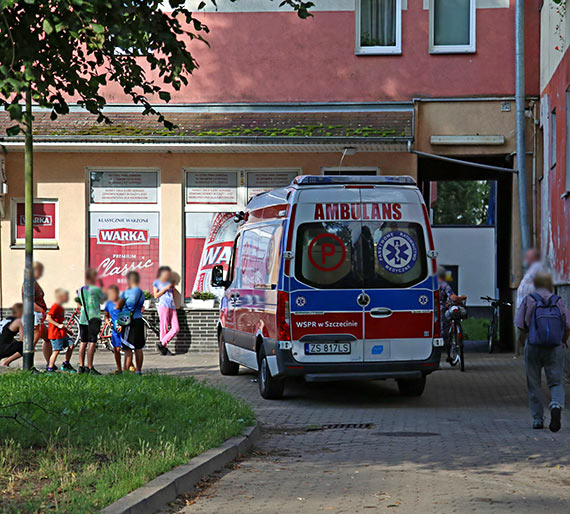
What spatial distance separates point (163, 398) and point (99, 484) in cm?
443

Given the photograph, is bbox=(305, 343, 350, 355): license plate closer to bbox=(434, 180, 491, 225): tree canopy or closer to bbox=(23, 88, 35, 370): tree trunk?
bbox=(23, 88, 35, 370): tree trunk

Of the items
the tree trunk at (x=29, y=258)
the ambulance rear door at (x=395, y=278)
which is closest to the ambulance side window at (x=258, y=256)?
the ambulance rear door at (x=395, y=278)

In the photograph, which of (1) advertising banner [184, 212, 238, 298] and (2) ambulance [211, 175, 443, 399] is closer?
(2) ambulance [211, 175, 443, 399]

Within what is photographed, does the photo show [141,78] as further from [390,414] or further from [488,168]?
[488,168]

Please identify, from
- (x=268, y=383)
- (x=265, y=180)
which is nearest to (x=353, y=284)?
(x=268, y=383)

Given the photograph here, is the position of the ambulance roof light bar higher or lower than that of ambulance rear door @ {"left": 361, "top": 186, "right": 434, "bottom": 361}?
higher

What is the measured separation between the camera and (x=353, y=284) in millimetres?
12617

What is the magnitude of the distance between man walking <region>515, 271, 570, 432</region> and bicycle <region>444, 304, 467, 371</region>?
6.11m

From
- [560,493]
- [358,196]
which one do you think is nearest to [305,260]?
[358,196]

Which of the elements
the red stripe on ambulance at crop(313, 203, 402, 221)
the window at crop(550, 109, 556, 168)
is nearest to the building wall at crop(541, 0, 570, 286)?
the window at crop(550, 109, 556, 168)

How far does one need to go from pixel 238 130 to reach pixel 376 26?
3649mm

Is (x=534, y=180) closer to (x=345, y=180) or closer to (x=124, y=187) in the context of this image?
(x=124, y=187)

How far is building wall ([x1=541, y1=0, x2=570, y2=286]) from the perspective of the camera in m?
16.8

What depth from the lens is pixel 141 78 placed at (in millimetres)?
8508
